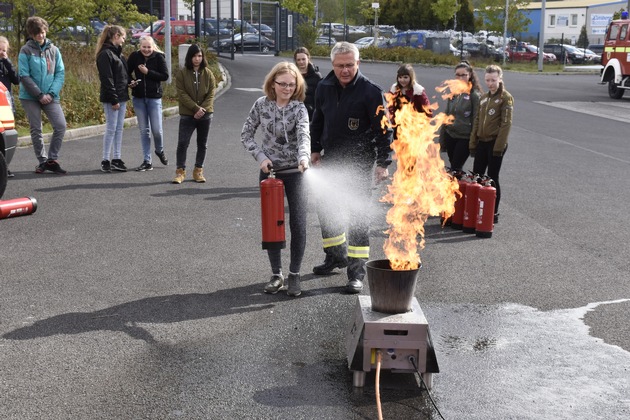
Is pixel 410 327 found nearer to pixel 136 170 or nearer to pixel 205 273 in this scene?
pixel 205 273

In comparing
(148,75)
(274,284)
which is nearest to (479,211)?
(274,284)

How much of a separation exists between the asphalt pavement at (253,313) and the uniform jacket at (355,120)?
1216 mm

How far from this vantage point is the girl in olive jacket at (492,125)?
8.91 meters

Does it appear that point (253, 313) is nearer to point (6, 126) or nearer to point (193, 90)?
point (6, 126)

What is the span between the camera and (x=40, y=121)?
11.8 meters

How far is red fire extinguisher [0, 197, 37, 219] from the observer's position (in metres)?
4.82

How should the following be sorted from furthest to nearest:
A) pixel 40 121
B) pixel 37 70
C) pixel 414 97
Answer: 1. pixel 40 121
2. pixel 37 70
3. pixel 414 97

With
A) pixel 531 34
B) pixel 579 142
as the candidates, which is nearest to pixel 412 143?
pixel 579 142

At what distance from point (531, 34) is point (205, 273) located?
81.6 meters

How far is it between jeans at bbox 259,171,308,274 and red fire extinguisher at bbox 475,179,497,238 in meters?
2.89

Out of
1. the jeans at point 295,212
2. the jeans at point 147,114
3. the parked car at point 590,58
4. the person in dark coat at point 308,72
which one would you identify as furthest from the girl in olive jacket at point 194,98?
the parked car at point 590,58

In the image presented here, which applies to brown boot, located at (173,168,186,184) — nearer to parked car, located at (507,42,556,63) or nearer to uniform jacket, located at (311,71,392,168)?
uniform jacket, located at (311,71,392,168)

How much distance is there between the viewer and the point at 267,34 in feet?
172

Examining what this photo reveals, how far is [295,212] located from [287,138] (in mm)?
627
